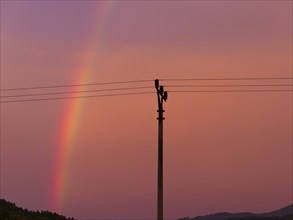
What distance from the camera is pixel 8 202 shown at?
3187 inches

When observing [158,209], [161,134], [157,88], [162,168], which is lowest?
[158,209]

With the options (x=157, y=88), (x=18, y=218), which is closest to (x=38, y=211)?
(x=18, y=218)

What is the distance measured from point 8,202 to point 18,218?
30052 millimetres

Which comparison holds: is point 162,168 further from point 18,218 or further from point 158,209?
point 18,218

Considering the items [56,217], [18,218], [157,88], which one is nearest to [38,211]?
[56,217]

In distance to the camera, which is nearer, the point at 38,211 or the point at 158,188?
the point at 158,188

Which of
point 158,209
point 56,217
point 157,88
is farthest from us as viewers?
point 56,217

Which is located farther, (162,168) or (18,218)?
(18,218)

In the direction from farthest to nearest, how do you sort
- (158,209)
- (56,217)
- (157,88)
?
(56,217)
(157,88)
(158,209)

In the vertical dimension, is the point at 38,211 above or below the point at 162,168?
above

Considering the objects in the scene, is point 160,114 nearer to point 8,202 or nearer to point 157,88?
point 157,88

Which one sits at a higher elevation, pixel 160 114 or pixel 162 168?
pixel 160 114

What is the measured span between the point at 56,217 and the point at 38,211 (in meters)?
3.60

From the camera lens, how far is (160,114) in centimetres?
4878
